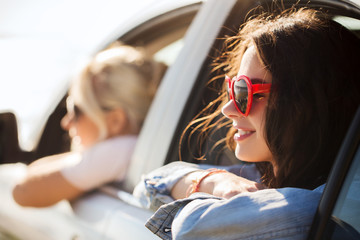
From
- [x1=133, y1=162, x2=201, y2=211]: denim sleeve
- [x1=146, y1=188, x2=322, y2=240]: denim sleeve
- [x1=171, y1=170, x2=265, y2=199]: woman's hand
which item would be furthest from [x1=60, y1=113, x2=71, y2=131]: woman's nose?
[x1=146, y1=188, x2=322, y2=240]: denim sleeve

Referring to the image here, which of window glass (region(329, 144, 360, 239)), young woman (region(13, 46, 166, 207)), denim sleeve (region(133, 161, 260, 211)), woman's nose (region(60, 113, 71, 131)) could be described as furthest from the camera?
woman's nose (region(60, 113, 71, 131))

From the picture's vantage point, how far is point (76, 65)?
2895 millimetres

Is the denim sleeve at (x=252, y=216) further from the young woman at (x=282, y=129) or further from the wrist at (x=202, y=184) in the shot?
the wrist at (x=202, y=184)

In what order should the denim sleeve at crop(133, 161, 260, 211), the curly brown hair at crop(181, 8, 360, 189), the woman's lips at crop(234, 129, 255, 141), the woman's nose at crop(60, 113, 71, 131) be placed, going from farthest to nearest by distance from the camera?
the woman's nose at crop(60, 113, 71, 131) < the denim sleeve at crop(133, 161, 260, 211) < the woman's lips at crop(234, 129, 255, 141) < the curly brown hair at crop(181, 8, 360, 189)

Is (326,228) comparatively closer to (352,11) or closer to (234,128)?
(234,128)

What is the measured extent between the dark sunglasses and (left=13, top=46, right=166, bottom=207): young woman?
3.63 ft

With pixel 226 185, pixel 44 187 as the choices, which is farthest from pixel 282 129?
pixel 44 187

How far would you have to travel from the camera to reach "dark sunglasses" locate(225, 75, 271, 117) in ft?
4.29

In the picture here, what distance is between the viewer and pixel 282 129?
128cm

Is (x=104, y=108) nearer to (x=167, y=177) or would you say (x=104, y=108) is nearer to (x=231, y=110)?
(x=167, y=177)

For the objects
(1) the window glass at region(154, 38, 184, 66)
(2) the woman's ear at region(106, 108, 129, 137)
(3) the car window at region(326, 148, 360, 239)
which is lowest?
(2) the woman's ear at region(106, 108, 129, 137)

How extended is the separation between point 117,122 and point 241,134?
1381mm

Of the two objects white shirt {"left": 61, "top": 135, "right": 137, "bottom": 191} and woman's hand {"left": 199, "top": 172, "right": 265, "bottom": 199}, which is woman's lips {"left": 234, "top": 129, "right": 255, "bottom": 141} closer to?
woman's hand {"left": 199, "top": 172, "right": 265, "bottom": 199}

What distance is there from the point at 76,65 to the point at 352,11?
1.91 meters
